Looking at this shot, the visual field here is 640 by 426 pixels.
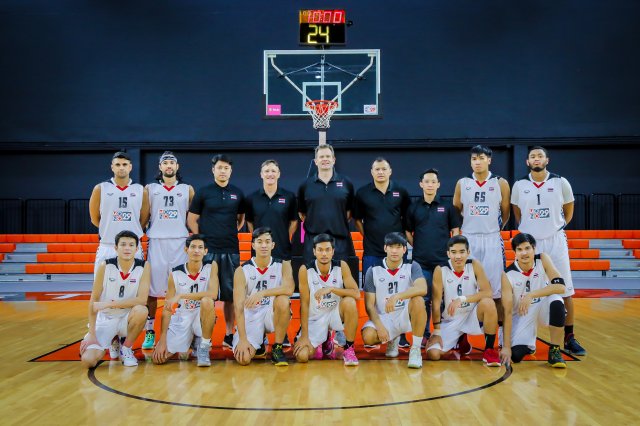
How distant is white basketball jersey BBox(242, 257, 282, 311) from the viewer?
187 inches

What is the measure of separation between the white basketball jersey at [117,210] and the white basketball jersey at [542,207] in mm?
A: 3542

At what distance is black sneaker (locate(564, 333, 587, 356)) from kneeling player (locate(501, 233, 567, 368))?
343mm

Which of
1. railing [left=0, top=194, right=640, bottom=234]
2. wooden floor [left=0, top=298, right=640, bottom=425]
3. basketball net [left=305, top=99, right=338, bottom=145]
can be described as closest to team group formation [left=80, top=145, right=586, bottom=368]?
wooden floor [left=0, top=298, right=640, bottom=425]

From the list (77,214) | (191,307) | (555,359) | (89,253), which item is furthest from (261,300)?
(77,214)

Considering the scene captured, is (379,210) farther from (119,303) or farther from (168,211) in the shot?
(119,303)

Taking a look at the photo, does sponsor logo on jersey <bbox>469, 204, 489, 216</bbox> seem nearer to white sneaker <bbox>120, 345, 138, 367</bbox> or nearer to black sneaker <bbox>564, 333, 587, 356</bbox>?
black sneaker <bbox>564, 333, 587, 356</bbox>

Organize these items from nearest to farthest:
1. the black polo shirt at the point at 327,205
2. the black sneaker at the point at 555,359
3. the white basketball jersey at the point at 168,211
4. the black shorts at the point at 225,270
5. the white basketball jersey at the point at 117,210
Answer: the black sneaker at the point at 555,359 < the black polo shirt at the point at 327,205 < the black shorts at the point at 225,270 < the white basketball jersey at the point at 117,210 < the white basketball jersey at the point at 168,211

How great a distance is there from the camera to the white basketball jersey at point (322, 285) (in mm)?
4680

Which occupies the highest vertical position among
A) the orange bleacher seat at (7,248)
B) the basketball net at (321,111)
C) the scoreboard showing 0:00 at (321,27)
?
the scoreboard showing 0:00 at (321,27)

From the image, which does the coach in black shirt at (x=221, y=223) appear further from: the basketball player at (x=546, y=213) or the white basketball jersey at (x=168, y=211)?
Answer: the basketball player at (x=546, y=213)

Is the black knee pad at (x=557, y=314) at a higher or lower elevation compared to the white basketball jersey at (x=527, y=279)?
lower

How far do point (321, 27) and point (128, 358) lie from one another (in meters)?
7.49

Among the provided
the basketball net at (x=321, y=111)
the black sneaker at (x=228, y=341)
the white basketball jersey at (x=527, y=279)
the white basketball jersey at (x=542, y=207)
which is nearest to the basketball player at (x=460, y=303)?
the white basketball jersey at (x=527, y=279)

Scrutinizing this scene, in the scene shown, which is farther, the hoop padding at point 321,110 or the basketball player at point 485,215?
the hoop padding at point 321,110
